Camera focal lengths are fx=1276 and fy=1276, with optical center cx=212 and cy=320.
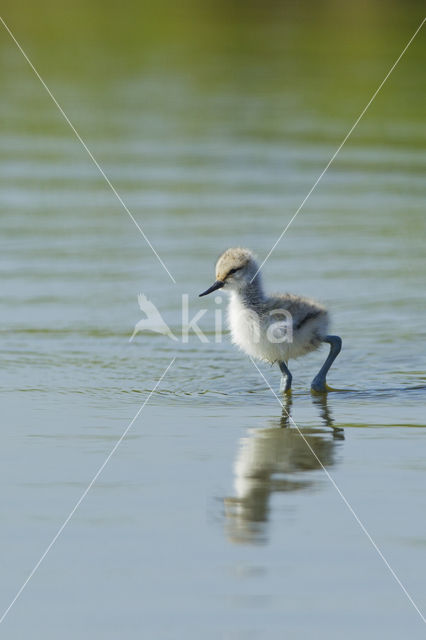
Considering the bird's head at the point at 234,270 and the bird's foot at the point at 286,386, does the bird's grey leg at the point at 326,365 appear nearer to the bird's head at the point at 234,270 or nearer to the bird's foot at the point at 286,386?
the bird's foot at the point at 286,386

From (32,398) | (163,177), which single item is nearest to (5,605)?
(32,398)

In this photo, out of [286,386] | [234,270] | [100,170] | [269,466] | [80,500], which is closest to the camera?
[80,500]

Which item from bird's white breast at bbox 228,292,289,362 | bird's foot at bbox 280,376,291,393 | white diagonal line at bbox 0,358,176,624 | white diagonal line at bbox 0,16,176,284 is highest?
white diagonal line at bbox 0,16,176,284

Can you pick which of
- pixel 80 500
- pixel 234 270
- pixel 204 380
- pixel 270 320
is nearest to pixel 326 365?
pixel 270 320

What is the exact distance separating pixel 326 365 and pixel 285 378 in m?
0.23

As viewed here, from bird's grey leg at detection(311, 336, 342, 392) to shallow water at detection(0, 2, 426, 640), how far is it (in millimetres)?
85

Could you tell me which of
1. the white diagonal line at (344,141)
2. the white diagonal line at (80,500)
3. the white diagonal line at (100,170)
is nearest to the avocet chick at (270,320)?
the white diagonal line at (344,141)

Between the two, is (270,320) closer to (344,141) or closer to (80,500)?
(80,500)

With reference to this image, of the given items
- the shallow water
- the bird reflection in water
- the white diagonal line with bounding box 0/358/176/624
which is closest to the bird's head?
the shallow water

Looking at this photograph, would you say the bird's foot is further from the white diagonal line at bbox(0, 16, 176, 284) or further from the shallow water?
the white diagonal line at bbox(0, 16, 176, 284)

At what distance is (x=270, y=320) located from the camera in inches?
278

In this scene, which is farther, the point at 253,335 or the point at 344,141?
the point at 344,141

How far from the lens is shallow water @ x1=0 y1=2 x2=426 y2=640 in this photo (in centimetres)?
406

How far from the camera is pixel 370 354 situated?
24.3 ft
